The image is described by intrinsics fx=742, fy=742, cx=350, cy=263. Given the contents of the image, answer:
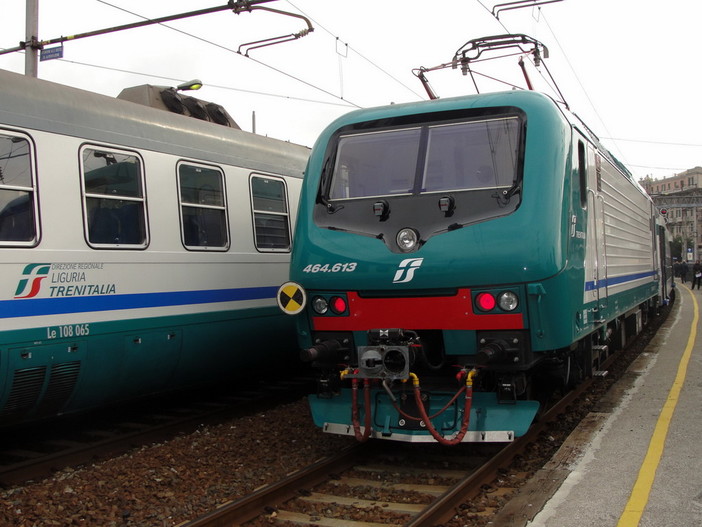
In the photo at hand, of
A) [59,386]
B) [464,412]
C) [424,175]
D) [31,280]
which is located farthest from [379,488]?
[31,280]

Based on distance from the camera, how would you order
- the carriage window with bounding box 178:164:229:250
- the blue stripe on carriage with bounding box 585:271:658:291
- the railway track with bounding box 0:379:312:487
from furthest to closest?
1. the carriage window with bounding box 178:164:229:250
2. the blue stripe on carriage with bounding box 585:271:658:291
3. the railway track with bounding box 0:379:312:487

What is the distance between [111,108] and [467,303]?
12.9 ft

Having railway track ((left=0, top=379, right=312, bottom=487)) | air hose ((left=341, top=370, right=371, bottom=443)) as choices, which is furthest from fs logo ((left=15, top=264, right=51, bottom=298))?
air hose ((left=341, top=370, right=371, bottom=443))

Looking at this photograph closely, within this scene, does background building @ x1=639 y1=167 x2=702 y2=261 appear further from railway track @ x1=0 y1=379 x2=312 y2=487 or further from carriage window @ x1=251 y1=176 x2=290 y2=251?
railway track @ x1=0 y1=379 x2=312 y2=487

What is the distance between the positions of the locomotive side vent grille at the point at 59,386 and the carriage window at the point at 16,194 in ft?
3.64

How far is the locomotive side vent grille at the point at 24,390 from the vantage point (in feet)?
19.6

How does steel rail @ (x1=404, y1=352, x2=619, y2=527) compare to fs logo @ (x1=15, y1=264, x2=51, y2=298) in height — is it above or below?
below

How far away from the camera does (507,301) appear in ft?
18.1

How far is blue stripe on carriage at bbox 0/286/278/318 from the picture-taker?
5.89 metres

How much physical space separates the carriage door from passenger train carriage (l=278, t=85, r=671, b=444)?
156 millimetres

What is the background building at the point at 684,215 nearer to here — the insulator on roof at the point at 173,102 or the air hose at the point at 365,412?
the insulator on roof at the point at 173,102

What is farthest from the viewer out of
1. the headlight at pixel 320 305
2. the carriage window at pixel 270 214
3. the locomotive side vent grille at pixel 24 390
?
the carriage window at pixel 270 214

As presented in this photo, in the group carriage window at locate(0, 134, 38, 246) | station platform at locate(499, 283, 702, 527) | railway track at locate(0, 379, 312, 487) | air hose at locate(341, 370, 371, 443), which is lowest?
station platform at locate(499, 283, 702, 527)

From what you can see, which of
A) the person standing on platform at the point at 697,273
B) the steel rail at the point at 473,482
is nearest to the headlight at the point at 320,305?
the steel rail at the point at 473,482
